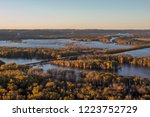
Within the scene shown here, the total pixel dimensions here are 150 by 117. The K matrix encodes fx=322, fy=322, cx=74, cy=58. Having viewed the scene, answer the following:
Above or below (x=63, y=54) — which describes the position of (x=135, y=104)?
above

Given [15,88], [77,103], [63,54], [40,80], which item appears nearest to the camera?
[77,103]

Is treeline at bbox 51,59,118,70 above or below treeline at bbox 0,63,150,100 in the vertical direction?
below

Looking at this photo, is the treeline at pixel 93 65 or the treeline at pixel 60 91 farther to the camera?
the treeline at pixel 93 65

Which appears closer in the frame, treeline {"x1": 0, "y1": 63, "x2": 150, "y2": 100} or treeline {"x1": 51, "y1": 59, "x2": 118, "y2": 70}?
treeline {"x1": 0, "y1": 63, "x2": 150, "y2": 100}

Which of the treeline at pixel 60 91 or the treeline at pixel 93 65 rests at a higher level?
the treeline at pixel 60 91

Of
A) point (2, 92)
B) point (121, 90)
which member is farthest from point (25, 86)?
point (121, 90)

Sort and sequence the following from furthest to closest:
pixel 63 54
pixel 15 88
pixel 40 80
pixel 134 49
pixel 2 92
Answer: pixel 134 49 → pixel 63 54 → pixel 40 80 → pixel 15 88 → pixel 2 92

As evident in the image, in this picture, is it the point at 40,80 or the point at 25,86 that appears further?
the point at 40,80

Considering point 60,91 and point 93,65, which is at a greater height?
point 60,91

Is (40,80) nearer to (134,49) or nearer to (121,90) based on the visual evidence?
(121,90)

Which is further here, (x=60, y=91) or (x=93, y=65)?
(x=93, y=65)
